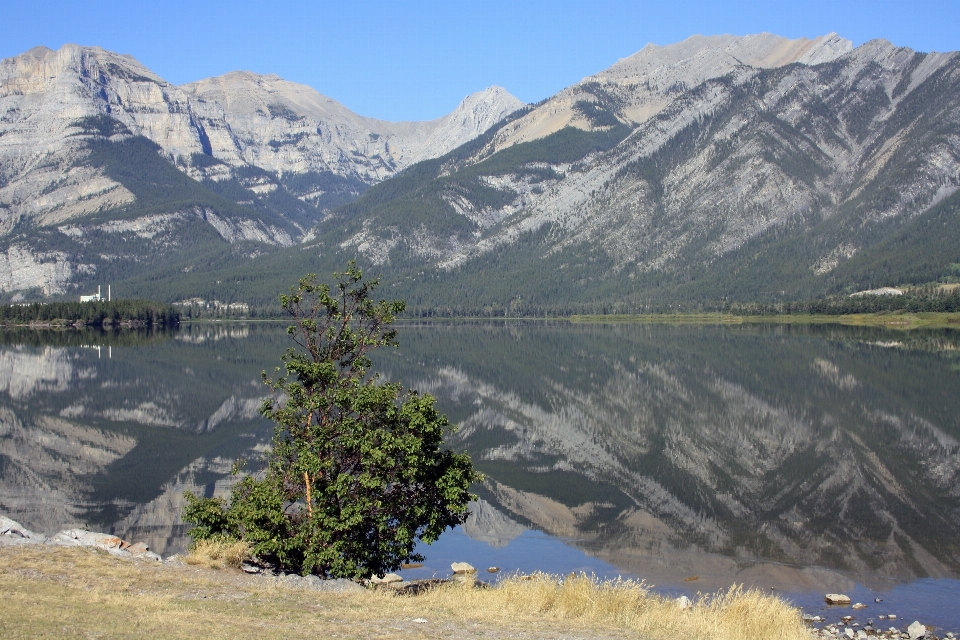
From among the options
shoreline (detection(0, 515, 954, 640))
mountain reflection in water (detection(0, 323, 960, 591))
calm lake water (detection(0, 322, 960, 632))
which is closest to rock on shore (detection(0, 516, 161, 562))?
shoreline (detection(0, 515, 954, 640))

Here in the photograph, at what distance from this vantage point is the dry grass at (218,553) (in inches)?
1106

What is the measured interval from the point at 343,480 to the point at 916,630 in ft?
56.0

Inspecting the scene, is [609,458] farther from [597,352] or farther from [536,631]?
[597,352]

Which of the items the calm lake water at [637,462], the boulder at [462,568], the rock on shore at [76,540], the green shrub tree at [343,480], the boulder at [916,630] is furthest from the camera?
the calm lake water at [637,462]

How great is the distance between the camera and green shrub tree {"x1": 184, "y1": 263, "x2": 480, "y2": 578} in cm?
2850

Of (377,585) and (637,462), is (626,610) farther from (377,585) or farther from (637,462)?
(637,462)

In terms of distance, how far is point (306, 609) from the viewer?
77.7ft

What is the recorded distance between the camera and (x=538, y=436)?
6525 centimetres

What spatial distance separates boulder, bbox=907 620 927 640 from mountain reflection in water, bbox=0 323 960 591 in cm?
522

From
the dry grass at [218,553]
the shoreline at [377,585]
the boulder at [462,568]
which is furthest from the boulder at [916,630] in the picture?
the dry grass at [218,553]

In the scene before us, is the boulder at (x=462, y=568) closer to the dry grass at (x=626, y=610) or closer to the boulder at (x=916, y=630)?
the dry grass at (x=626, y=610)

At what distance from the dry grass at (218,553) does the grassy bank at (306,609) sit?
79 centimetres

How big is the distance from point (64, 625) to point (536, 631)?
10.6m

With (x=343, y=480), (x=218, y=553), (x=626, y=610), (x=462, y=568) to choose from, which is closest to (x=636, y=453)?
(x=462, y=568)
